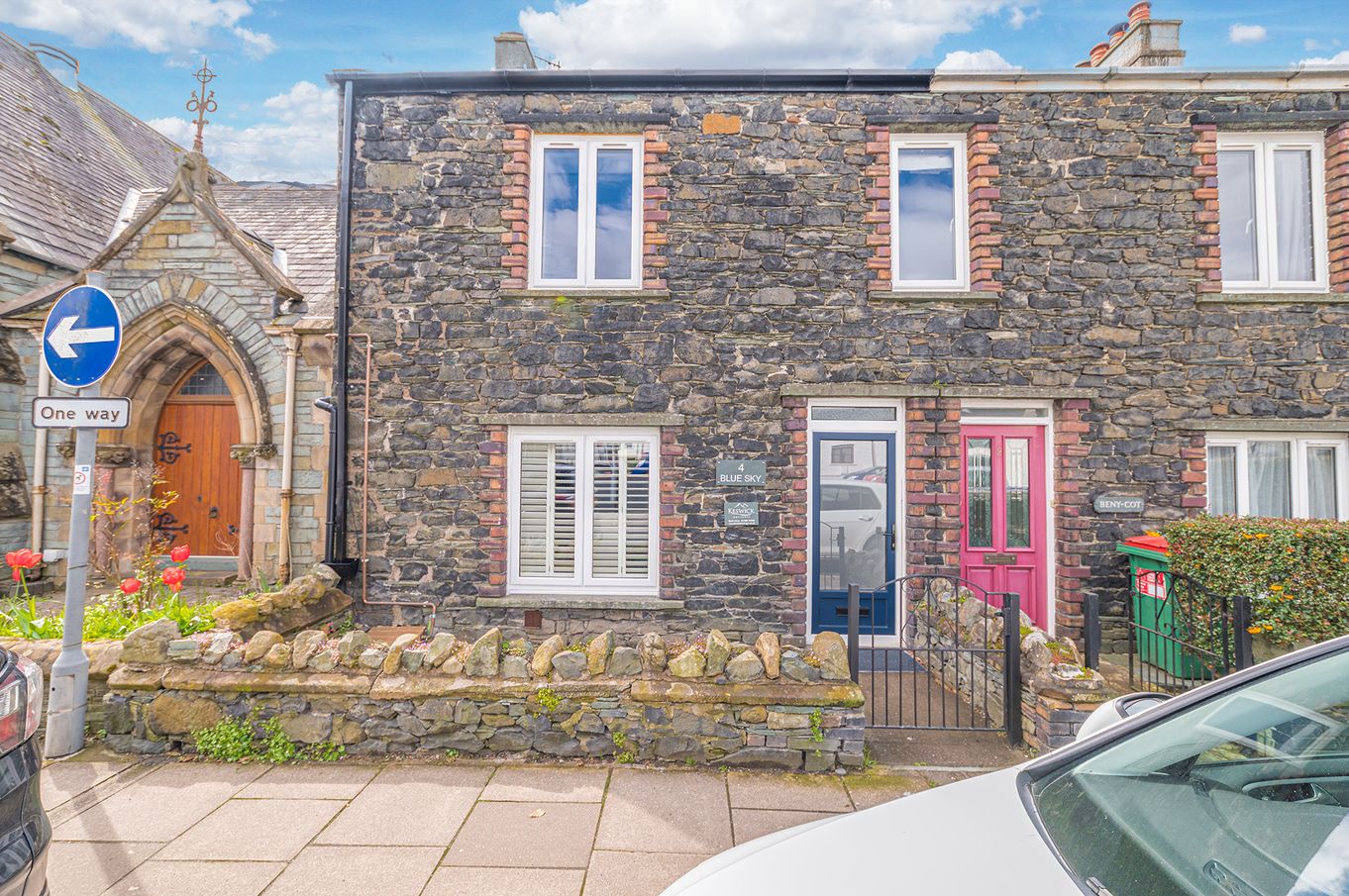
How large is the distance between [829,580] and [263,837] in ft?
17.4

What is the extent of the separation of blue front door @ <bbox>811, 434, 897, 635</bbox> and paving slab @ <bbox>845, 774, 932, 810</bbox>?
9.20ft

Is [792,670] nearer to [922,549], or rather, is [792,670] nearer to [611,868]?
[611,868]

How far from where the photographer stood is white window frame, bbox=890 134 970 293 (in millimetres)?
6797

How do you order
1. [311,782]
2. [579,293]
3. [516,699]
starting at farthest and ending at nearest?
[579,293], [516,699], [311,782]

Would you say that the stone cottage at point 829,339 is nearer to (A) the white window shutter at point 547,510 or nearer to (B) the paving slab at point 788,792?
(A) the white window shutter at point 547,510

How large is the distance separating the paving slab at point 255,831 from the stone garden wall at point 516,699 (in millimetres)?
561

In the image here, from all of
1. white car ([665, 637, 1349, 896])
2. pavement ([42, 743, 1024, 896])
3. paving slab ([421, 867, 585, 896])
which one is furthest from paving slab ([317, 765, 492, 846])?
white car ([665, 637, 1349, 896])

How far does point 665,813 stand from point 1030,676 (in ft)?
8.99

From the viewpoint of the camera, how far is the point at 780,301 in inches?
263

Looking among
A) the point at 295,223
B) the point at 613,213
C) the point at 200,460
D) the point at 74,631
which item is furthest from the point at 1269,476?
the point at 295,223

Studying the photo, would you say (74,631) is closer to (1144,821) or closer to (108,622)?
(108,622)

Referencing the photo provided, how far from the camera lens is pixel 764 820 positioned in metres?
3.52

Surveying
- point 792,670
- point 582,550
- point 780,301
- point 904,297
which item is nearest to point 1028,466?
point 904,297

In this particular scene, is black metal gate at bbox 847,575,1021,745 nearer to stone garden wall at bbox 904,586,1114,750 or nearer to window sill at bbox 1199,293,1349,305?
stone garden wall at bbox 904,586,1114,750
